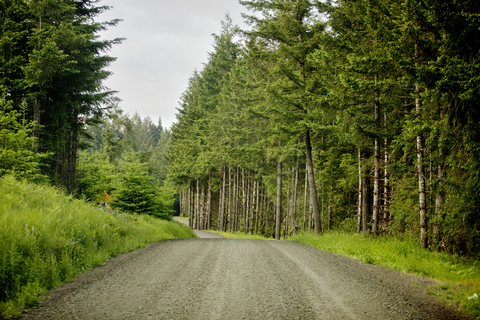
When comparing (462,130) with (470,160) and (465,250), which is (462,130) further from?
(465,250)

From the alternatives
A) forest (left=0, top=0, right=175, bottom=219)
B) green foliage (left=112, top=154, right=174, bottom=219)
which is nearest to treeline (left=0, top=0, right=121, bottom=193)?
forest (left=0, top=0, right=175, bottom=219)

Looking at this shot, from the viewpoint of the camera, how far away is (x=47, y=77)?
15.5m

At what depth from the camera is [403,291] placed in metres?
5.34

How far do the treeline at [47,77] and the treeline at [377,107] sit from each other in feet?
31.8

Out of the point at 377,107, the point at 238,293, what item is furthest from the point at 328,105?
the point at 238,293

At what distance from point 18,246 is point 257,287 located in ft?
14.4

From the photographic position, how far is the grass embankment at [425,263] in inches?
195

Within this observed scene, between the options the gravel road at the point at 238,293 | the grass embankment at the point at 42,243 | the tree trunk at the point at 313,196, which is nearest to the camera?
the gravel road at the point at 238,293

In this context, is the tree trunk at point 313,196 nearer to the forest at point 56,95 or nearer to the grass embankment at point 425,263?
the grass embankment at point 425,263

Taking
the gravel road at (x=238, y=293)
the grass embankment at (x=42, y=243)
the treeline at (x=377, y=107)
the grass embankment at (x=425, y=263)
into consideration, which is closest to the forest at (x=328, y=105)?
the treeline at (x=377, y=107)

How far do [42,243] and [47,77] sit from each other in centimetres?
1273

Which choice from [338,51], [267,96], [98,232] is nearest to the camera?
[98,232]

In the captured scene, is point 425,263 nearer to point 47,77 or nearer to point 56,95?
point 47,77

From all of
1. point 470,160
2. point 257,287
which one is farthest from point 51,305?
point 470,160
